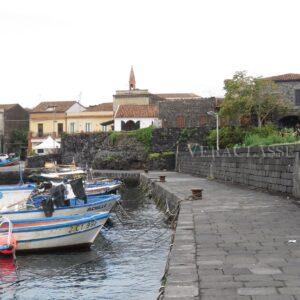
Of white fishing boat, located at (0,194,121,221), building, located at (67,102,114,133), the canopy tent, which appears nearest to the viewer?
white fishing boat, located at (0,194,121,221)

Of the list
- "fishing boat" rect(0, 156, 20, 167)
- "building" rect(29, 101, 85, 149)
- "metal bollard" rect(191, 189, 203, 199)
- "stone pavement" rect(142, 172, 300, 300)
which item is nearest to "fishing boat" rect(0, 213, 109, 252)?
"stone pavement" rect(142, 172, 300, 300)

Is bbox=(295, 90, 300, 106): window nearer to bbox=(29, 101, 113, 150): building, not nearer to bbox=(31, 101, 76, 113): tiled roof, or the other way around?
bbox=(29, 101, 113, 150): building

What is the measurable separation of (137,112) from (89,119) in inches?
638

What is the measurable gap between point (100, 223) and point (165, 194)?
29.8 feet

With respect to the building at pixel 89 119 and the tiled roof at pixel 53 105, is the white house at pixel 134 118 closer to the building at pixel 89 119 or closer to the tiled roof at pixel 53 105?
the building at pixel 89 119

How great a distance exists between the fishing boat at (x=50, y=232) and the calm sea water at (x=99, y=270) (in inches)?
10.9

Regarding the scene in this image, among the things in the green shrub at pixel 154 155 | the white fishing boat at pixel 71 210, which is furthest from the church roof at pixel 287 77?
the white fishing boat at pixel 71 210

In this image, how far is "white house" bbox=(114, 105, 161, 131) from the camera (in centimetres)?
6594

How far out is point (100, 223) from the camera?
15.2 meters

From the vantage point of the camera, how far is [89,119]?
81.1 m

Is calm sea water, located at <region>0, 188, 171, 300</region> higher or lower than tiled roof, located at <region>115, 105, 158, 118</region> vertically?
lower

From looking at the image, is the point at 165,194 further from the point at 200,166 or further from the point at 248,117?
the point at 248,117

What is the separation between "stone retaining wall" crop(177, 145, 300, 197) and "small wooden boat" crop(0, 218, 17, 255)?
319 inches

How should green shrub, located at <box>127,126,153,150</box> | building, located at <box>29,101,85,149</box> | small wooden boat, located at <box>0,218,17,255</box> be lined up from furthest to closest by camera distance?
building, located at <box>29,101,85,149</box> → green shrub, located at <box>127,126,153,150</box> → small wooden boat, located at <box>0,218,17,255</box>
